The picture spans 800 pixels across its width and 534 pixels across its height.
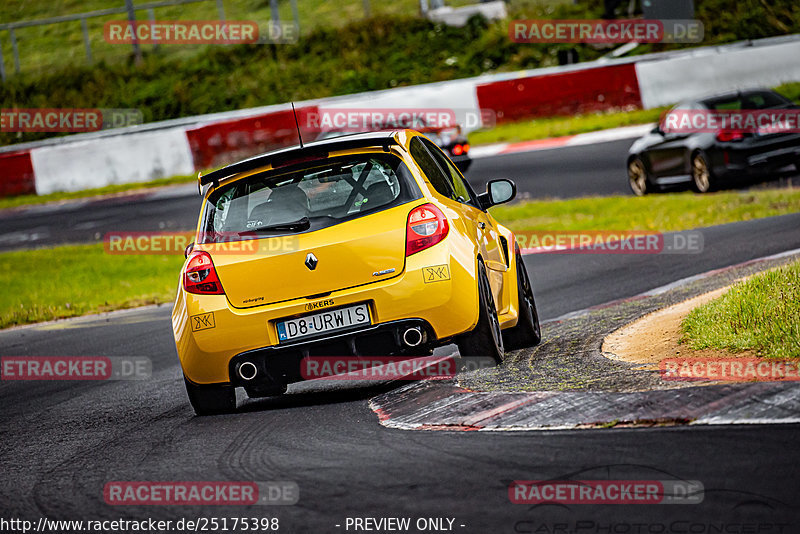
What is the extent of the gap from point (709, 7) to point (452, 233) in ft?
91.5

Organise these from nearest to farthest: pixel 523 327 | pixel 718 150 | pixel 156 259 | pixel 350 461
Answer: pixel 350 461
pixel 523 327
pixel 718 150
pixel 156 259

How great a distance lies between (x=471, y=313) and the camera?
22.7 ft

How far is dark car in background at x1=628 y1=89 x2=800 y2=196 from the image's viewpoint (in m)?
17.1

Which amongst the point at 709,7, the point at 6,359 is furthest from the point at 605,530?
the point at 709,7

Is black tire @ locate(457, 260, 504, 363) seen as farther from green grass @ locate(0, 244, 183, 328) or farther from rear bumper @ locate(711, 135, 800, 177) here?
rear bumper @ locate(711, 135, 800, 177)

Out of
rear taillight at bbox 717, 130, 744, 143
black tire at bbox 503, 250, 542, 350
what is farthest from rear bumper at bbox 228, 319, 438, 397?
rear taillight at bbox 717, 130, 744, 143

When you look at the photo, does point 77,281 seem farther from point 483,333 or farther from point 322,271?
point 483,333

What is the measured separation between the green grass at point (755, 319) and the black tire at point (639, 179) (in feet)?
35.6

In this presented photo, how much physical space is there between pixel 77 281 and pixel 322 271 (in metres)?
11.3

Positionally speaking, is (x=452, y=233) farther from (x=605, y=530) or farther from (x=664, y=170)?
(x=664, y=170)

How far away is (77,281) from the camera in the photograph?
1739 cm

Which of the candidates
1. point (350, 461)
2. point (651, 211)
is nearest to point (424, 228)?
point (350, 461)

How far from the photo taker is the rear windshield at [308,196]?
705 centimetres

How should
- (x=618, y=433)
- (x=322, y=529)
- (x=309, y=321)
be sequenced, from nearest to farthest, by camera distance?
1. (x=322, y=529)
2. (x=618, y=433)
3. (x=309, y=321)
